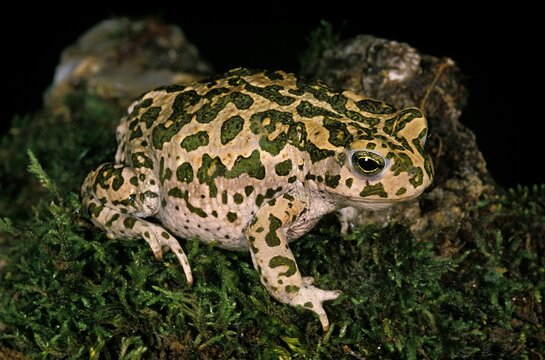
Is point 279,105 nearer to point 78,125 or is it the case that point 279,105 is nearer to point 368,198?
point 368,198

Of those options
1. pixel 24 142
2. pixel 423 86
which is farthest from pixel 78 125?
pixel 423 86

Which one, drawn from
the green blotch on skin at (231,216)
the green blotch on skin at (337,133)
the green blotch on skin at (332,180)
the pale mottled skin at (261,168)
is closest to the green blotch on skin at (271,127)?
the pale mottled skin at (261,168)

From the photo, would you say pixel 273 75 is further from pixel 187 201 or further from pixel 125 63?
pixel 125 63

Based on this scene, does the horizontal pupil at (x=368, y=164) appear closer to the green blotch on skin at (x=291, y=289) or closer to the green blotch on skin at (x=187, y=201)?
the green blotch on skin at (x=291, y=289)

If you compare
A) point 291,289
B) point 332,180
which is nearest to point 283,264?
point 291,289

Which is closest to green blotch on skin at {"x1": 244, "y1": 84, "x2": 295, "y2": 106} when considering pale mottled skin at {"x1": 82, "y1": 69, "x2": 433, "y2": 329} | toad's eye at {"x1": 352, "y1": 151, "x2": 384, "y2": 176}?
pale mottled skin at {"x1": 82, "y1": 69, "x2": 433, "y2": 329}

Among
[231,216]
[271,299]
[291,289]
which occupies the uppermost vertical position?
[231,216]
